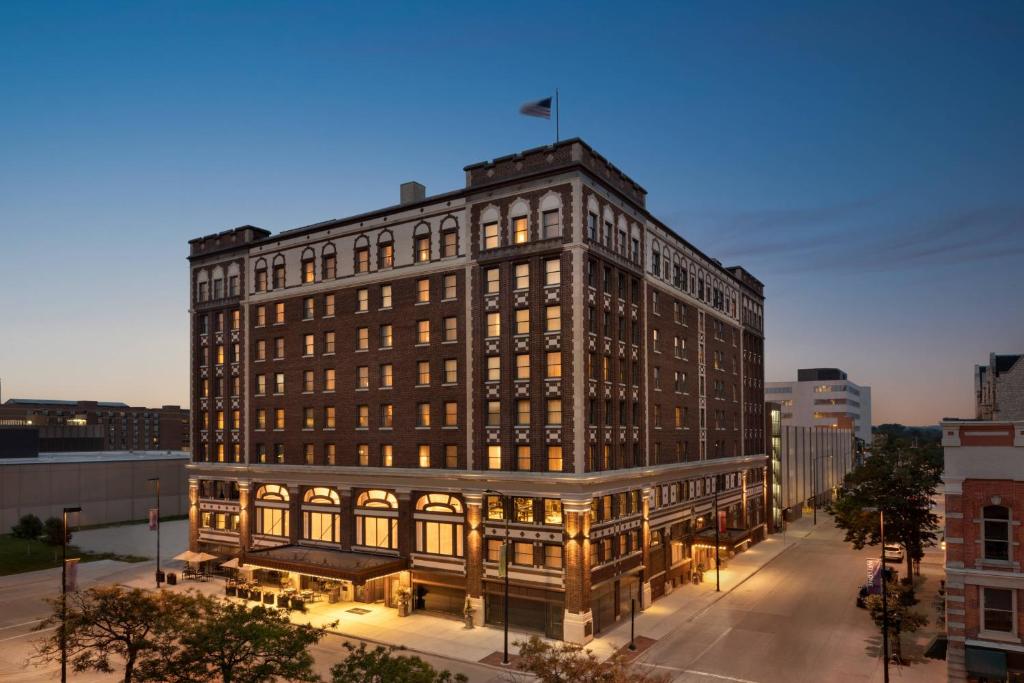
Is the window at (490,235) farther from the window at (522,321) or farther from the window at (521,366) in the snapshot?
the window at (521,366)

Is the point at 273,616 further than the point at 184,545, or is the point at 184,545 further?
the point at 184,545

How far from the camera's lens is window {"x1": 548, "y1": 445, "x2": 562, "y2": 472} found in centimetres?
4469

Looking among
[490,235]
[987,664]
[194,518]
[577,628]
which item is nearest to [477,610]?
[577,628]

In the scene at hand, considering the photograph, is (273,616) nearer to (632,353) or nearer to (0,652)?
(0,652)

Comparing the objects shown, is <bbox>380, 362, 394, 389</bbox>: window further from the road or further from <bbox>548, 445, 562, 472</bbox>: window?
the road

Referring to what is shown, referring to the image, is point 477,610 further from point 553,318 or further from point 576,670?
point 576,670

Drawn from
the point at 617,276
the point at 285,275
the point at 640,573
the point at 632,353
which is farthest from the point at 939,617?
the point at 285,275

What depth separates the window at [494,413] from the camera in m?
47.2

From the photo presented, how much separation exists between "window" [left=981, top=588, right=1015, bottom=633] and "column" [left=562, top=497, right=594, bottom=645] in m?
19.6

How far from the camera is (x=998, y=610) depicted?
30000 millimetres

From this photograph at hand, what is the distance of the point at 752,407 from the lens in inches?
3177

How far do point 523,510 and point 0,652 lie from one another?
29265mm

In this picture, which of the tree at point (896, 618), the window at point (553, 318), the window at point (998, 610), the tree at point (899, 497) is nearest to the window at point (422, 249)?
the window at point (553, 318)

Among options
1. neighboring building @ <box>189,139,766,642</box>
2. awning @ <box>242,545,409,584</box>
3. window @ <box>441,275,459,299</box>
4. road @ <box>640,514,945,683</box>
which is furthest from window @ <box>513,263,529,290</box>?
road @ <box>640,514,945,683</box>
